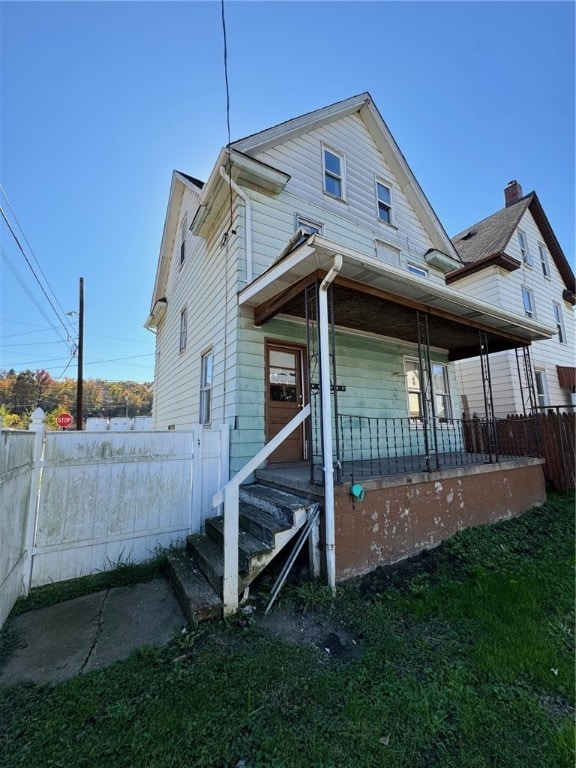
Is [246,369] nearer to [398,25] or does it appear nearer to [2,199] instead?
[2,199]

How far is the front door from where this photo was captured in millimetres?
5824

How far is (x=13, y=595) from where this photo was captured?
3.19 m

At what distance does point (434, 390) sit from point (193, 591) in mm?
7222

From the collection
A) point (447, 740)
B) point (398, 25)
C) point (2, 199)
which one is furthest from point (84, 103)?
Answer: point (447, 740)

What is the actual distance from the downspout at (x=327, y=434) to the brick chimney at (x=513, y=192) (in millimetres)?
15387

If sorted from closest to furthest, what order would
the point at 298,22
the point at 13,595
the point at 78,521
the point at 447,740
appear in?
1. the point at 447,740
2. the point at 13,595
3. the point at 78,521
4. the point at 298,22

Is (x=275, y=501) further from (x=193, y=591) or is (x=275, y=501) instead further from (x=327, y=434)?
(x=193, y=591)

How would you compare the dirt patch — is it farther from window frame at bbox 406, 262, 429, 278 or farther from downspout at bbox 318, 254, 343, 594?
window frame at bbox 406, 262, 429, 278

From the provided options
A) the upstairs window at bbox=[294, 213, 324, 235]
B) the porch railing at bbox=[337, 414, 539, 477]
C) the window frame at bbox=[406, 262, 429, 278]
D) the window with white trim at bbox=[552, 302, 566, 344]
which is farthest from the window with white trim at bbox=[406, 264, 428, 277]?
the window with white trim at bbox=[552, 302, 566, 344]

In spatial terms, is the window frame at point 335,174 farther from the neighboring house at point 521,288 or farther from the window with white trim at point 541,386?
the window with white trim at point 541,386

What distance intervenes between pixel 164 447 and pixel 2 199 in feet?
22.8

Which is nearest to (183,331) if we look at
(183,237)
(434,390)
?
(183,237)

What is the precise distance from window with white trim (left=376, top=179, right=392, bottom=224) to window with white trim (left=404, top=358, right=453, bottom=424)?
382 cm

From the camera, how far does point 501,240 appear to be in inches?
457
